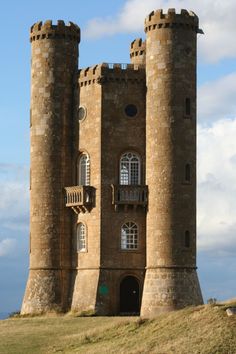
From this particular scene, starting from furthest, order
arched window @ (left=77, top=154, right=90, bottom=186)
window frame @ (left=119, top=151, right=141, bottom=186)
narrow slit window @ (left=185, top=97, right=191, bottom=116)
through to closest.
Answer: arched window @ (left=77, top=154, right=90, bottom=186), window frame @ (left=119, top=151, right=141, bottom=186), narrow slit window @ (left=185, top=97, right=191, bottom=116)

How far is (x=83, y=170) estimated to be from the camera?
214 feet

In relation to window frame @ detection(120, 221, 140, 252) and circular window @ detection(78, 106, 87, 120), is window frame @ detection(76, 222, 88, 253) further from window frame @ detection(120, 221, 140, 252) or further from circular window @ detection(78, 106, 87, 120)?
circular window @ detection(78, 106, 87, 120)

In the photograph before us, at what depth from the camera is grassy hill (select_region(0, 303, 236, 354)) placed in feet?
134

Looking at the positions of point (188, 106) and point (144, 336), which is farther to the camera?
point (188, 106)

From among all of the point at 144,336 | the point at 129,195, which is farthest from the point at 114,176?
the point at 144,336

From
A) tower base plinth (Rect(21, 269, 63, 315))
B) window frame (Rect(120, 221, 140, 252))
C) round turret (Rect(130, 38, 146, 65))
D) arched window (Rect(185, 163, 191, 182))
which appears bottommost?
tower base plinth (Rect(21, 269, 63, 315))

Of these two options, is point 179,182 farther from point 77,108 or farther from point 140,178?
point 77,108

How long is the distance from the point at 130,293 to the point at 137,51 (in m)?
17.7

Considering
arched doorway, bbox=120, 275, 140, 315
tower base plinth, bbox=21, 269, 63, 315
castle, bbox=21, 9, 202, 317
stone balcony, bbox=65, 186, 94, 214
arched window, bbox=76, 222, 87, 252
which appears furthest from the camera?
arched window, bbox=76, 222, 87, 252

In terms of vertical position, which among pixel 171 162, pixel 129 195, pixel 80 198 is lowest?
pixel 80 198

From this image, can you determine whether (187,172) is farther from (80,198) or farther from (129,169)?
(80,198)

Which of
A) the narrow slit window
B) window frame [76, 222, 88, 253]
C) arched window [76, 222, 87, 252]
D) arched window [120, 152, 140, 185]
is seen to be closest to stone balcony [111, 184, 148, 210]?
arched window [120, 152, 140, 185]

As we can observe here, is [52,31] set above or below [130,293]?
above

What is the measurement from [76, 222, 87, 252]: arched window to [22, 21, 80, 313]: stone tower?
2.59 feet
